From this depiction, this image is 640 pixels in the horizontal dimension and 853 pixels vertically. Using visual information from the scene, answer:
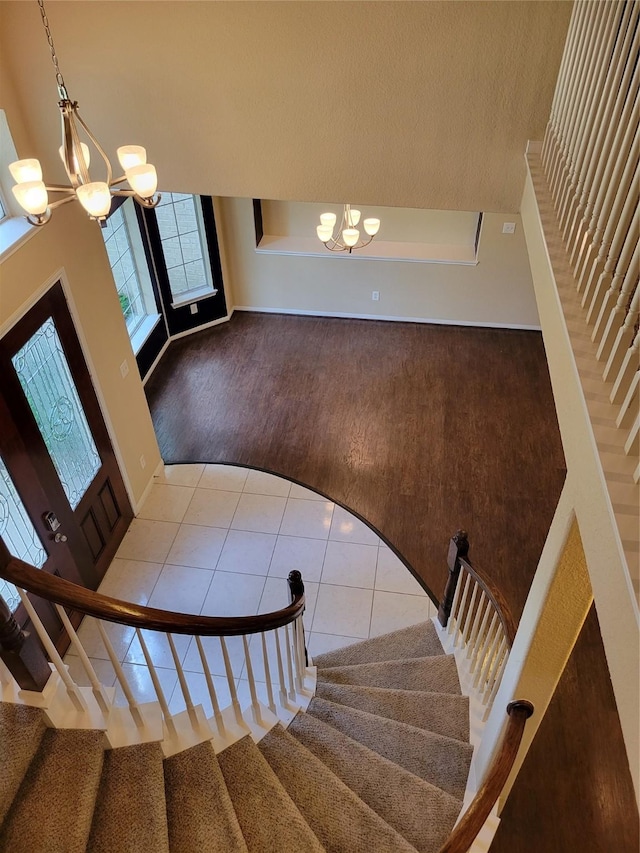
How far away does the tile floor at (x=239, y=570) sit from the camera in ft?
13.9

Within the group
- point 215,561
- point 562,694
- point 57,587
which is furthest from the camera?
point 215,561

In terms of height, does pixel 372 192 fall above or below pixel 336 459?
above

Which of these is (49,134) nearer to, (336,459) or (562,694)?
(336,459)

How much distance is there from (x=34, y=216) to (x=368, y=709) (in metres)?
3.03

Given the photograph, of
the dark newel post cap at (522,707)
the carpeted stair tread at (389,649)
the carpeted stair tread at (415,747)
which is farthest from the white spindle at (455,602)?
the dark newel post cap at (522,707)

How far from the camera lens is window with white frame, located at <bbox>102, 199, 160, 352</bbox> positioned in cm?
634

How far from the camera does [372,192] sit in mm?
3701

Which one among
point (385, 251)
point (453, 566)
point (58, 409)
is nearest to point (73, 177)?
point (58, 409)

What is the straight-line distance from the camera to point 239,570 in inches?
190

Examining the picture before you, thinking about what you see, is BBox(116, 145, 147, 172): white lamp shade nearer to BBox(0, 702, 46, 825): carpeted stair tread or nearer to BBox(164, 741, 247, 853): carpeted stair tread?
BBox(0, 702, 46, 825): carpeted stair tread

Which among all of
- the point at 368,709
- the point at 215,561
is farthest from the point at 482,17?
the point at 215,561

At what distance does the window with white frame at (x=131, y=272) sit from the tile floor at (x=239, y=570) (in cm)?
220

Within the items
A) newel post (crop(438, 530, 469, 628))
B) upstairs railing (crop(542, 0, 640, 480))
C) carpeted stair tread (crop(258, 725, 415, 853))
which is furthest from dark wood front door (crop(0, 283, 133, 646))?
upstairs railing (crop(542, 0, 640, 480))

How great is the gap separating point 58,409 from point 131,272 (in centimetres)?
316
